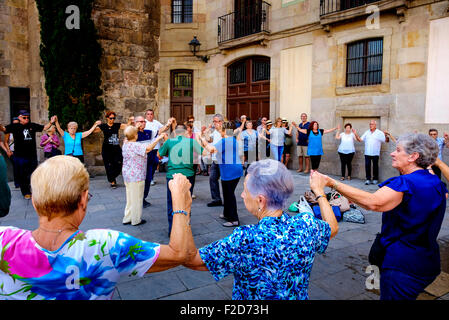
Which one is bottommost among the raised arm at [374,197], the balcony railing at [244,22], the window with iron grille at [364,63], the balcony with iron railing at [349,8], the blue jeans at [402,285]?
the blue jeans at [402,285]

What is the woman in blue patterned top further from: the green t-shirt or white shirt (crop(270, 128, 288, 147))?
white shirt (crop(270, 128, 288, 147))

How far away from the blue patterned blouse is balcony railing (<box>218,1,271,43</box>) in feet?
40.8

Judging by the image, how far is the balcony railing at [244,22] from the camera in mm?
13102

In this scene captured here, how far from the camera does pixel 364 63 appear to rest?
1060 cm

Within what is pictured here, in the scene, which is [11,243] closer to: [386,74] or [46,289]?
[46,289]

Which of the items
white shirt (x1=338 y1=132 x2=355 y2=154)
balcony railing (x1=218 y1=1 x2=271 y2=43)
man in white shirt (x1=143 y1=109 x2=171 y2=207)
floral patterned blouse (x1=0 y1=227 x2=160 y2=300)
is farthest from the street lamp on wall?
floral patterned blouse (x1=0 y1=227 x2=160 y2=300)

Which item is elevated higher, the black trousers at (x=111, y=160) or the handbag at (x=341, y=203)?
the black trousers at (x=111, y=160)

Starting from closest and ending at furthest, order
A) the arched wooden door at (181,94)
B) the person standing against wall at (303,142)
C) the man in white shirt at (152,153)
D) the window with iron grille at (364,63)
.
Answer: the man in white shirt at (152,153)
the window with iron grille at (364,63)
the person standing against wall at (303,142)
the arched wooden door at (181,94)

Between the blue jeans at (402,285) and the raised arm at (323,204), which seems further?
the blue jeans at (402,285)

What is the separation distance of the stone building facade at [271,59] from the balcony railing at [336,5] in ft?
0.12

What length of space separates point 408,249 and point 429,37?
29.8 ft

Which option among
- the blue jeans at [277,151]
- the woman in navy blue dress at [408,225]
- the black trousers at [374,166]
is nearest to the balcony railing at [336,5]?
the blue jeans at [277,151]

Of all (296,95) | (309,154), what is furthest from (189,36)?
(309,154)

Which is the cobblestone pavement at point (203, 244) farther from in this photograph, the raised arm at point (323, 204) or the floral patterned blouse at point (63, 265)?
the floral patterned blouse at point (63, 265)
